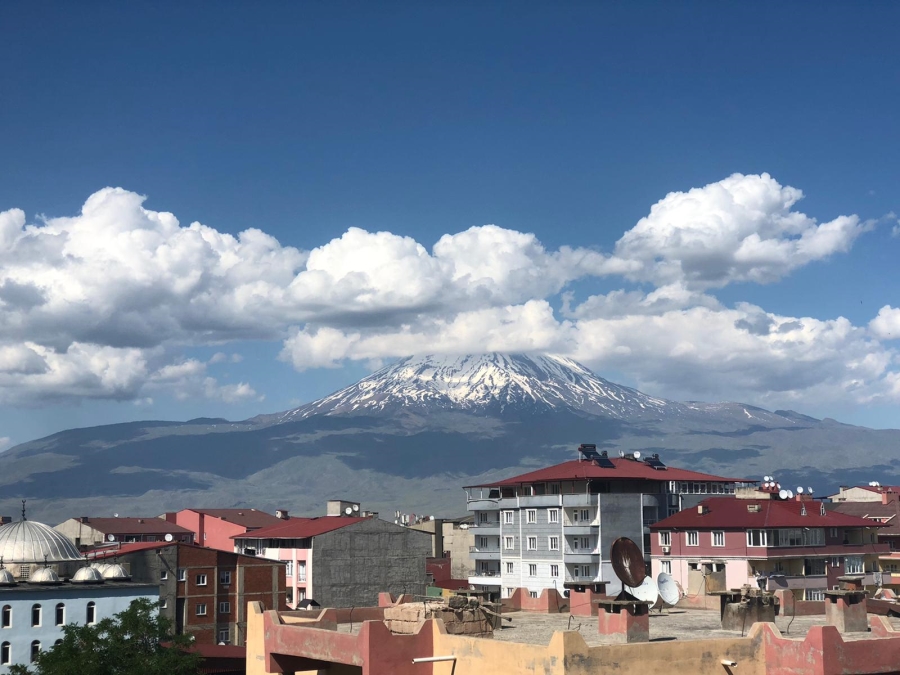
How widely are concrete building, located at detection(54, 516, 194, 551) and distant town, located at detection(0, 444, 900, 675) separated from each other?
1.46 feet

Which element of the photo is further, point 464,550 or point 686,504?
point 464,550

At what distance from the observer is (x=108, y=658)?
4800cm

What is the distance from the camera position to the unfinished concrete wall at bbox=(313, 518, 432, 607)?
372ft

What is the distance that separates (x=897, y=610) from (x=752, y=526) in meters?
52.4

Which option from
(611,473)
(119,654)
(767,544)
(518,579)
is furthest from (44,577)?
(767,544)

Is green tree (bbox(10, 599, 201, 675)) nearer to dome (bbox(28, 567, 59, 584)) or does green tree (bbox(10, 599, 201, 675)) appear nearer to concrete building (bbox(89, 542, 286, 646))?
dome (bbox(28, 567, 59, 584))

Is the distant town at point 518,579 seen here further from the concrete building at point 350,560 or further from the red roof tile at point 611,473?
the red roof tile at point 611,473

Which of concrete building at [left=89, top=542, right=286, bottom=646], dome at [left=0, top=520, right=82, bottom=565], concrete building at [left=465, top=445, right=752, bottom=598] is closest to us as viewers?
dome at [left=0, top=520, right=82, bottom=565]

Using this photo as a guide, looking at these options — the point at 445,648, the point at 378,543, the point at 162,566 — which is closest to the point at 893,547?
the point at 378,543

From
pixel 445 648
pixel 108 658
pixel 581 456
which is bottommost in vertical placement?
→ pixel 108 658

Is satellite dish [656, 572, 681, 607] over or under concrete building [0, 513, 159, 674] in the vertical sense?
over

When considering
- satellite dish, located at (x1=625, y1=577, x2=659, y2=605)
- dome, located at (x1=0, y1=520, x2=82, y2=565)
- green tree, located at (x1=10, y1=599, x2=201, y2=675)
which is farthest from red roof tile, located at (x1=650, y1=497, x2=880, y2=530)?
satellite dish, located at (x1=625, y1=577, x2=659, y2=605)

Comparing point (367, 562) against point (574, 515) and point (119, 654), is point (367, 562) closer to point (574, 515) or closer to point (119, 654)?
point (574, 515)

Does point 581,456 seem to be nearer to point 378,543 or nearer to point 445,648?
point 378,543
